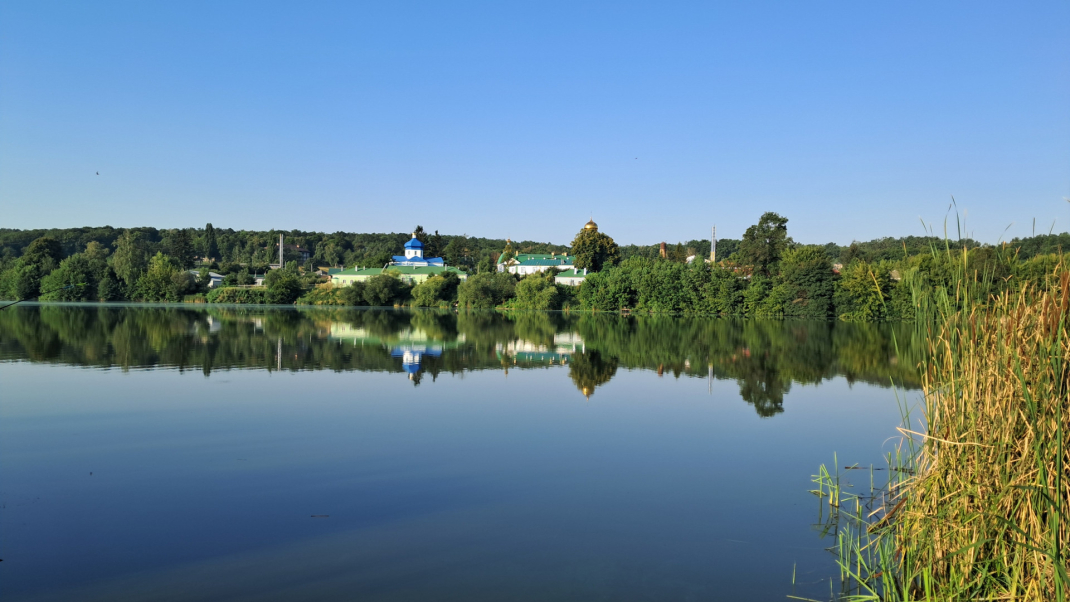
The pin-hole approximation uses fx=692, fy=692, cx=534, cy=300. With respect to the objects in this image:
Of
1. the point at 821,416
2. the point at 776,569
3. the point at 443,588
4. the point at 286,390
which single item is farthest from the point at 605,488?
the point at 286,390

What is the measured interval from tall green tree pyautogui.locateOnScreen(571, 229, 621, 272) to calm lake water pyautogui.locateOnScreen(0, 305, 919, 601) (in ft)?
222

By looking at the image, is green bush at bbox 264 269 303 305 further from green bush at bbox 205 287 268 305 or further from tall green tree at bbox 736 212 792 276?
tall green tree at bbox 736 212 792 276

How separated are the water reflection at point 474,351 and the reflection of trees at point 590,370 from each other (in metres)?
0.03

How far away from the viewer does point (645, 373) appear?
20047 millimetres

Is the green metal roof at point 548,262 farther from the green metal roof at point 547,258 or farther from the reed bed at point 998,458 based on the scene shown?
the reed bed at point 998,458

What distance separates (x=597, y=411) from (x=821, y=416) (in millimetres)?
4385

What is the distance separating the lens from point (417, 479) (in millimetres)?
8688

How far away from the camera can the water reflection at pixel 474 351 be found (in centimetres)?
1981

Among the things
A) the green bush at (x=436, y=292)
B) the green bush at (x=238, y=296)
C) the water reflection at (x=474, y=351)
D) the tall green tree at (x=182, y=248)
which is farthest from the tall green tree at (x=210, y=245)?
the water reflection at (x=474, y=351)

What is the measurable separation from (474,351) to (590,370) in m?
6.87

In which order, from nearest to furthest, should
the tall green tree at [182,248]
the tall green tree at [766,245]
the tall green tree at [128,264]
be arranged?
the tall green tree at [766,245]
the tall green tree at [128,264]
the tall green tree at [182,248]

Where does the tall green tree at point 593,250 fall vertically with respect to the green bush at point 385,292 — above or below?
above

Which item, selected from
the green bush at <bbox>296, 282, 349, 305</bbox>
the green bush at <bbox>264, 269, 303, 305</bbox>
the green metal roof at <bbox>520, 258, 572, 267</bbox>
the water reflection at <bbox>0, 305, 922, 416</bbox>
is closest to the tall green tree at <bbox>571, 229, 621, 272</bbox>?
the green metal roof at <bbox>520, 258, 572, 267</bbox>

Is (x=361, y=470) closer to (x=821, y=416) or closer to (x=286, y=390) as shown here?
(x=286, y=390)
